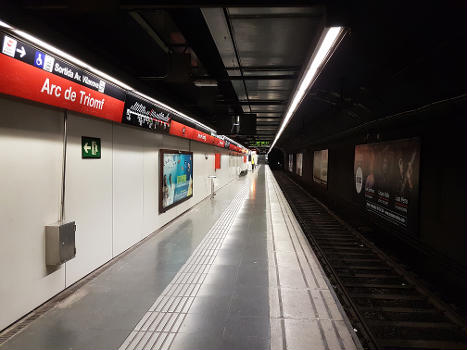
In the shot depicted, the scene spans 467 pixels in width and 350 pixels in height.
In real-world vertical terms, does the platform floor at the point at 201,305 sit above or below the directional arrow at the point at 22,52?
below

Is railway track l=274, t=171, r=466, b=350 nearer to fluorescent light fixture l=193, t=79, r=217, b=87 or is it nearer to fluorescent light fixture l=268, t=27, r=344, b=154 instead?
fluorescent light fixture l=268, t=27, r=344, b=154

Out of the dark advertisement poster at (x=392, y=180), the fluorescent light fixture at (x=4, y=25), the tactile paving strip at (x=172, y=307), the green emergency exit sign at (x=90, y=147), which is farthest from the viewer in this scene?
the dark advertisement poster at (x=392, y=180)

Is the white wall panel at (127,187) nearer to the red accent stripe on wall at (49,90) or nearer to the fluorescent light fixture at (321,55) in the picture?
the red accent stripe on wall at (49,90)

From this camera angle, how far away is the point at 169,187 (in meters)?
6.15

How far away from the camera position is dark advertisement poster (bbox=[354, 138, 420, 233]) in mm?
4449

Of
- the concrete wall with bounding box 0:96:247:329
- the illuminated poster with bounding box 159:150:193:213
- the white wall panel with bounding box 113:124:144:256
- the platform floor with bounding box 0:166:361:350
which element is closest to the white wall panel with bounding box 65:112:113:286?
the concrete wall with bounding box 0:96:247:329

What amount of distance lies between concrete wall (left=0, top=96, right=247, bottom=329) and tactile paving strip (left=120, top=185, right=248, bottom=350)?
111 cm

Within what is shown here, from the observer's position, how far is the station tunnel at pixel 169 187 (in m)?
2.33

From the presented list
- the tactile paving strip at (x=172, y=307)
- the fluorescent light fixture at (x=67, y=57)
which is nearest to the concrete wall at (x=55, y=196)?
the fluorescent light fixture at (x=67, y=57)

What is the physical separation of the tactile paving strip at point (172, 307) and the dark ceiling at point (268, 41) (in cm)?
259

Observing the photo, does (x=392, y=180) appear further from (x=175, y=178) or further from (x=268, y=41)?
(x=175, y=178)

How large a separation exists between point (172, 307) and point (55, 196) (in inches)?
67.6

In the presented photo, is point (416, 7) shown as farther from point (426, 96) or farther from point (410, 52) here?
point (426, 96)

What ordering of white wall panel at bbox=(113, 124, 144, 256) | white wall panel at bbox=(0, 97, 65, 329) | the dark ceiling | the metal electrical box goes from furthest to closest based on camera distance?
white wall panel at bbox=(113, 124, 144, 256)
the metal electrical box
white wall panel at bbox=(0, 97, 65, 329)
the dark ceiling
